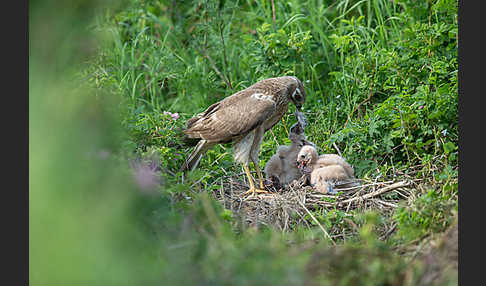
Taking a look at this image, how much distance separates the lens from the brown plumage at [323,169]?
4188 mm

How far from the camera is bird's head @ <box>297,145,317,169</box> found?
443cm

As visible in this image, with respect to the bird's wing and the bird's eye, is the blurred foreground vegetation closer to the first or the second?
the bird's wing

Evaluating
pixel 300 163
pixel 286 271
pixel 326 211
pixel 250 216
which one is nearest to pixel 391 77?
pixel 300 163

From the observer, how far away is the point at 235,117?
4.37 m

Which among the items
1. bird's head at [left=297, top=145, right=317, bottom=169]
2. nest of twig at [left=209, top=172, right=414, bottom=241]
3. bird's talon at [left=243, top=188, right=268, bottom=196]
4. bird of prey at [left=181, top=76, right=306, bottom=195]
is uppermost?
bird of prey at [left=181, top=76, right=306, bottom=195]

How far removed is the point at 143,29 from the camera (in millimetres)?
6414

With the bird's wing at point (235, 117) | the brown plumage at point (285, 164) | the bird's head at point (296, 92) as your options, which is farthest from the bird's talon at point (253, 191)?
the bird's head at point (296, 92)

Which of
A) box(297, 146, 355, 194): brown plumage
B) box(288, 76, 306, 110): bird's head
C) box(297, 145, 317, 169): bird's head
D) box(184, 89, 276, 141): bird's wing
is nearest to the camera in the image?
box(297, 146, 355, 194): brown plumage

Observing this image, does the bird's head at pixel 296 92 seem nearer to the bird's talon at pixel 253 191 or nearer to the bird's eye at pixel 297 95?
the bird's eye at pixel 297 95

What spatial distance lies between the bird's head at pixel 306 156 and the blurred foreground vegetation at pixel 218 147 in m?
A: 0.29

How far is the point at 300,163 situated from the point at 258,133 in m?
0.44

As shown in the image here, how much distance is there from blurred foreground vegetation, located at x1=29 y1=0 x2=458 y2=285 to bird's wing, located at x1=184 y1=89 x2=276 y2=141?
10.5 inches

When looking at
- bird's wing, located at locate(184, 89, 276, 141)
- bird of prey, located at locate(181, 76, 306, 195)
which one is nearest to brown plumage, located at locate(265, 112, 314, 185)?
bird of prey, located at locate(181, 76, 306, 195)

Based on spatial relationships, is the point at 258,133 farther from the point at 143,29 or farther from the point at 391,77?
the point at 143,29
